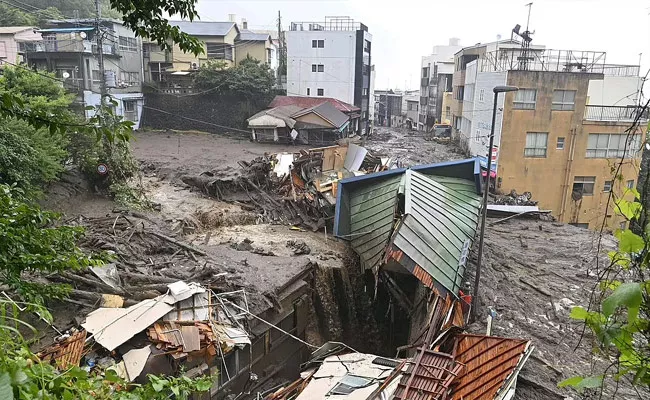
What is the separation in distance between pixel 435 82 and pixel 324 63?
1771cm

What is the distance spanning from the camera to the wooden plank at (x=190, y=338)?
9414 mm

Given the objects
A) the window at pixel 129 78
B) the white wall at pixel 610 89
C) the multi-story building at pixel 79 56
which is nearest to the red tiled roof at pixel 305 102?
the window at pixel 129 78

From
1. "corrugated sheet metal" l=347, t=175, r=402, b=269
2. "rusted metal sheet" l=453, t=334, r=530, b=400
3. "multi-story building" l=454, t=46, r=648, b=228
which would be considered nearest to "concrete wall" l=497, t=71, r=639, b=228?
"multi-story building" l=454, t=46, r=648, b=228

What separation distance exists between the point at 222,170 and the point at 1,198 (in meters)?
19.2

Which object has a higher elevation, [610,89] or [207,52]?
[207,52]

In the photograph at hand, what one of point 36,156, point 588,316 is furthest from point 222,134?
point 588,316

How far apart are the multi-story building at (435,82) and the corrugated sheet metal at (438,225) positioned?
1412 inches

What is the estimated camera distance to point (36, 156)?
14.2m

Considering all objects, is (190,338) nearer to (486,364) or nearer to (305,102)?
(486,364)

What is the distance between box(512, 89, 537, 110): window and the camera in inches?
1023

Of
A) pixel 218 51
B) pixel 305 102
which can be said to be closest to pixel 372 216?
pixel 305 102

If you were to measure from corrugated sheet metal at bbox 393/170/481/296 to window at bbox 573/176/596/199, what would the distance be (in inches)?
548

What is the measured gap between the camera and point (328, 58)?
4081cm

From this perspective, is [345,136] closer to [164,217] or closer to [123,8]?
[164,217]
